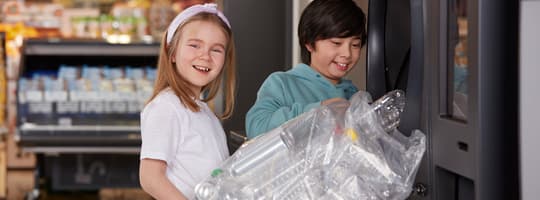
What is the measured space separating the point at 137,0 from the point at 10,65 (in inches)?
36.0

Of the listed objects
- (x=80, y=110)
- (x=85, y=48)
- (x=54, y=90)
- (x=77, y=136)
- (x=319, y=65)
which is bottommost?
(x=77, y=136)

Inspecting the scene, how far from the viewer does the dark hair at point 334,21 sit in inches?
84.0

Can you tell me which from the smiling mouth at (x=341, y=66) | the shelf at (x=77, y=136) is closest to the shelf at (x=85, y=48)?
the shelf at (x=77, y=136)

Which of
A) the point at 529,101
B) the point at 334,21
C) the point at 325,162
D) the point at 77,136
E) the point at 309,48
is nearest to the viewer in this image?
the point at 529,101

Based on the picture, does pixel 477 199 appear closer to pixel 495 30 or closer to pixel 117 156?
pixel 495 30

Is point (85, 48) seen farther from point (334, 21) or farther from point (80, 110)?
point (334, 21)

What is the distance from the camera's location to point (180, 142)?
1.99 metres

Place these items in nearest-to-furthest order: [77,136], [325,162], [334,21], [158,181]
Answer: [325,162] < [158,181] < [334,21] < [77,136]

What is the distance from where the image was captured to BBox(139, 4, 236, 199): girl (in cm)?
195

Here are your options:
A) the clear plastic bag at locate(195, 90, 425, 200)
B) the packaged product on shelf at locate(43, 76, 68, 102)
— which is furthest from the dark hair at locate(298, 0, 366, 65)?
the packaged product on shelf at locate(43, 76, 68, 102)

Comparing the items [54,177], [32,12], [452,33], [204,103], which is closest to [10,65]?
[32,12]

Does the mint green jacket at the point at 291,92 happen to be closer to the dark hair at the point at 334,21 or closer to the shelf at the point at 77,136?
the dark hair at the point at 334,21

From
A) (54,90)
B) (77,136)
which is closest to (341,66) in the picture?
(77,136)

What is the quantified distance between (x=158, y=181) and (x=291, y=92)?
0.44 metres
